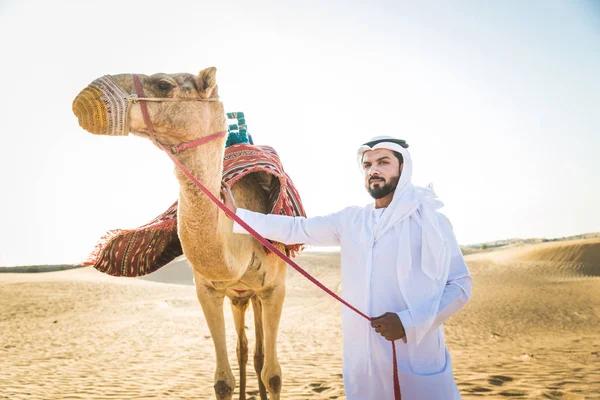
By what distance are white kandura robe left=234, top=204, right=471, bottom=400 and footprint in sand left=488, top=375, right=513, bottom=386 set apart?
148 inches

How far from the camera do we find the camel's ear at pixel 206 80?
265cm

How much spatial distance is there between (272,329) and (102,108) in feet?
8.16

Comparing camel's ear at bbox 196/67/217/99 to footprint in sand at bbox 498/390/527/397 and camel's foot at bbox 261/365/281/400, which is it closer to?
camel's foot at bbox 261/365/281/400

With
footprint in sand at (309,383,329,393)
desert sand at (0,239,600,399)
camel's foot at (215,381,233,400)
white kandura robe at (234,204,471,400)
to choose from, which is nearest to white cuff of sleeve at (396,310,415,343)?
white kandura robe at (234,204,471,400)

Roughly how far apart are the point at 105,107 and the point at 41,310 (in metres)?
18.0

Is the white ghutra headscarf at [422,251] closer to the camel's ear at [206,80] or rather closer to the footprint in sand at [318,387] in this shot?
the camel's ear at [206,80]

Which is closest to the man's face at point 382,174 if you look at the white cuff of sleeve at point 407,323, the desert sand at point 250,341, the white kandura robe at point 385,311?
the white kandura robe at point 385,311

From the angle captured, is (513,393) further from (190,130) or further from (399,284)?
(190,130)

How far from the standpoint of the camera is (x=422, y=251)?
2674 mm

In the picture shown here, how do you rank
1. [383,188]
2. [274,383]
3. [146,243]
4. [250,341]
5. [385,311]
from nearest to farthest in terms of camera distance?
[385,311] < [383,188] < [146,243] < [274,383] < [250,341]

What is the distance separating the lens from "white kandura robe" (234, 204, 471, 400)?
2.64 meters

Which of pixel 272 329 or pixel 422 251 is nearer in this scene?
pixel 422 251

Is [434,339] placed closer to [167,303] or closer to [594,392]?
[594,392]

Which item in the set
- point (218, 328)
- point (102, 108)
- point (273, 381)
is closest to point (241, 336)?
point (273, 381)
